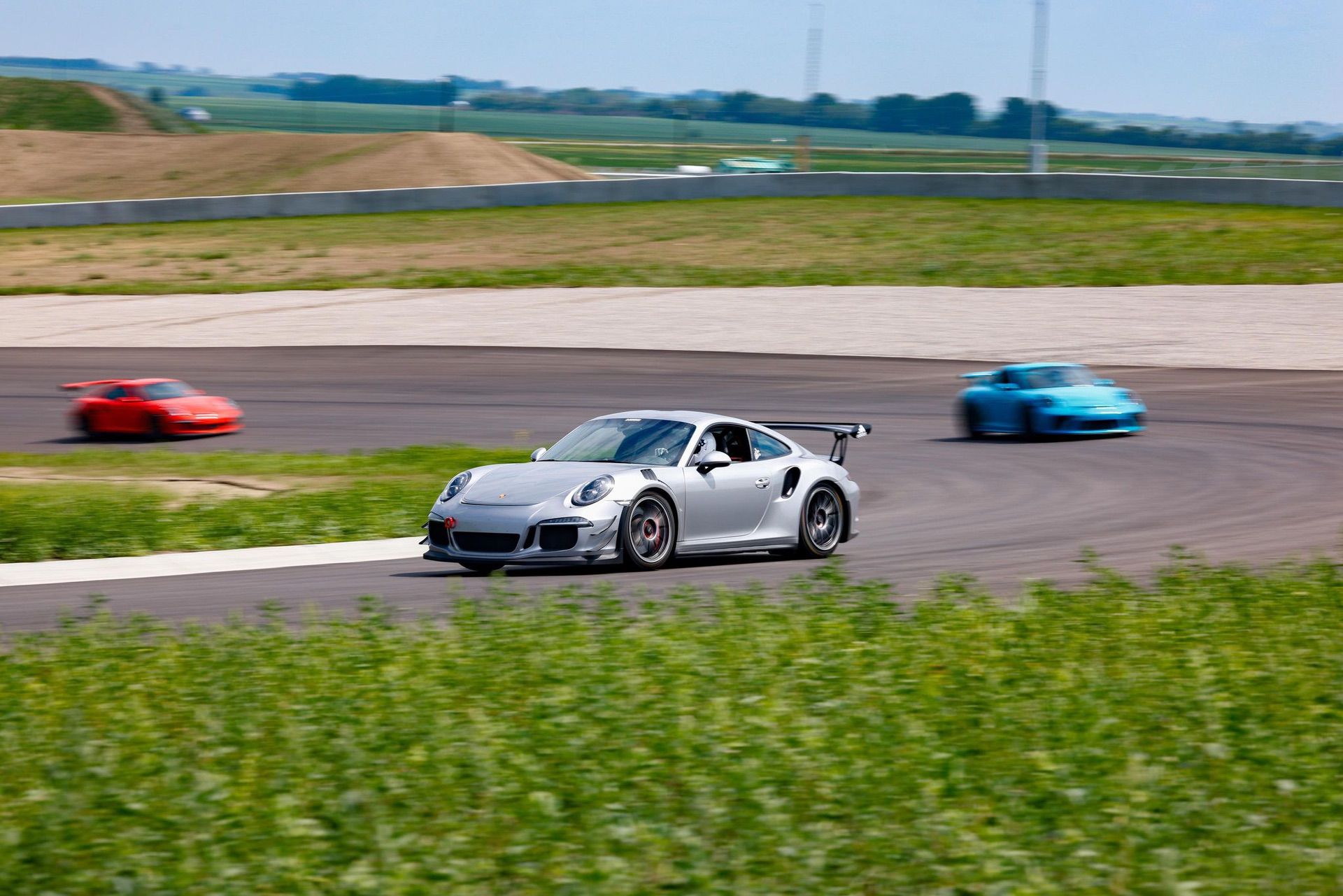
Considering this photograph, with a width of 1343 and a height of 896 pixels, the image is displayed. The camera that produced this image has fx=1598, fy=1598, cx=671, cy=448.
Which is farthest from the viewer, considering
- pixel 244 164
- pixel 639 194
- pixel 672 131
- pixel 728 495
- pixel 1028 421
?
pixel 672 131

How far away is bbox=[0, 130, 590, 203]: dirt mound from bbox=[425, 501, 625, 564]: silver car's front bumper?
4955 centimetres

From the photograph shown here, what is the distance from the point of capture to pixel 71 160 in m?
67.4

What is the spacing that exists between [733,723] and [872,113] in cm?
8049

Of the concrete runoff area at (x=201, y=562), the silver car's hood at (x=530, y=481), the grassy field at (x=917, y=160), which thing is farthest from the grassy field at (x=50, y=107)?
the silver car's hood at (x=530, y=481)

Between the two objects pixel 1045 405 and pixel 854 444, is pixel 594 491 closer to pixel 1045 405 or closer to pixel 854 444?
pixel 854 444

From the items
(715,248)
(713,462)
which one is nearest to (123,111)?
(715,248)

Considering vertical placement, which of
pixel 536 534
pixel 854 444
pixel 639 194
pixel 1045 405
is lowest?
pixel 854 444

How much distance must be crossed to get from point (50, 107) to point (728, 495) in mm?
75305

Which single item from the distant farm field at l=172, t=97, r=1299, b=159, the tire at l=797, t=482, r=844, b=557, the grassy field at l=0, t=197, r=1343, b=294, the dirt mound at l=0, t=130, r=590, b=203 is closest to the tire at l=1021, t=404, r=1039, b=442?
the tire at l=797, t=482, r=844, b=557

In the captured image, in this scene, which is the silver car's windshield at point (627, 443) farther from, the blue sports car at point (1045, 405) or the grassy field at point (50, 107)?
the grassy field at point (50, 107)

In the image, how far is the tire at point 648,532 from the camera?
12695 millimetres

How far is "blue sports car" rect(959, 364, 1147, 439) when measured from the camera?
22.9 m

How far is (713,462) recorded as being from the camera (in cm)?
1327

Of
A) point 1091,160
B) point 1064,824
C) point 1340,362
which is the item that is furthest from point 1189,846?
point 1091,160
